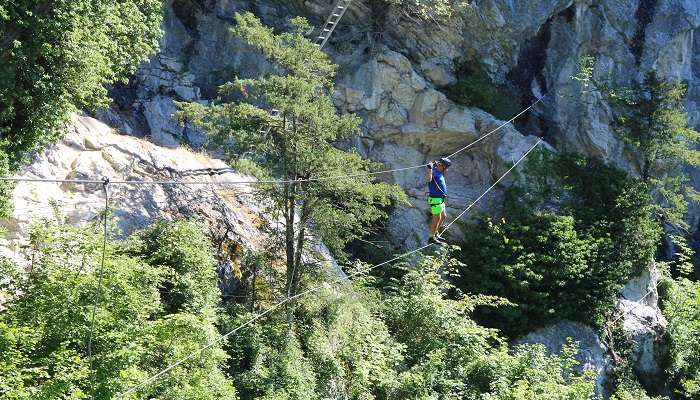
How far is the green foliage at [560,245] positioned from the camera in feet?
67.6

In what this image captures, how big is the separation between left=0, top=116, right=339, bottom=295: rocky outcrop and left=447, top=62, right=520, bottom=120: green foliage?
8060 mm

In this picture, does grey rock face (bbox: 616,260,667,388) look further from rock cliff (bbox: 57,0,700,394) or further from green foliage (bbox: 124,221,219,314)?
green foliage (bbox: 124,221,219,314)

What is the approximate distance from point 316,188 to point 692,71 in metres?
20.1

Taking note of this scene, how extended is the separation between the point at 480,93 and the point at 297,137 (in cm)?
995

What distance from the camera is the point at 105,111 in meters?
18.8

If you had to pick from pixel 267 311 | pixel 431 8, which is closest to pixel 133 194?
pixel 267 311

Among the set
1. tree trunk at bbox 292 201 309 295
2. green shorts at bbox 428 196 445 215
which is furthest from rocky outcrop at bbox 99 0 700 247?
green shorts at bbox 428 196 445 215

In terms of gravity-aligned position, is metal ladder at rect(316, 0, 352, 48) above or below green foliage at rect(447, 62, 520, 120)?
above

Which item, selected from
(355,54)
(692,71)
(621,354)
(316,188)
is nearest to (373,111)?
(355,54)

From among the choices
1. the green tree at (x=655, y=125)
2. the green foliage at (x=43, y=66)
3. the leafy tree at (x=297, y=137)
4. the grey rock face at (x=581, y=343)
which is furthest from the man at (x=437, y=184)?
the green tree at (x=655, y=125)

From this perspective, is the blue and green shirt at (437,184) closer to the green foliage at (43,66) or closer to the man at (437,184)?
the man at (437,184)

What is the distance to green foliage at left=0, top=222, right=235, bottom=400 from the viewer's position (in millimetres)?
10008

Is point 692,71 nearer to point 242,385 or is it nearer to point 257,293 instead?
point 257,293

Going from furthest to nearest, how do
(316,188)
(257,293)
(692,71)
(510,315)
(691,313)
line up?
1. (692,71)
2. (691,313)
3. (510,315)
4. (257,293)
5. (316,188)
